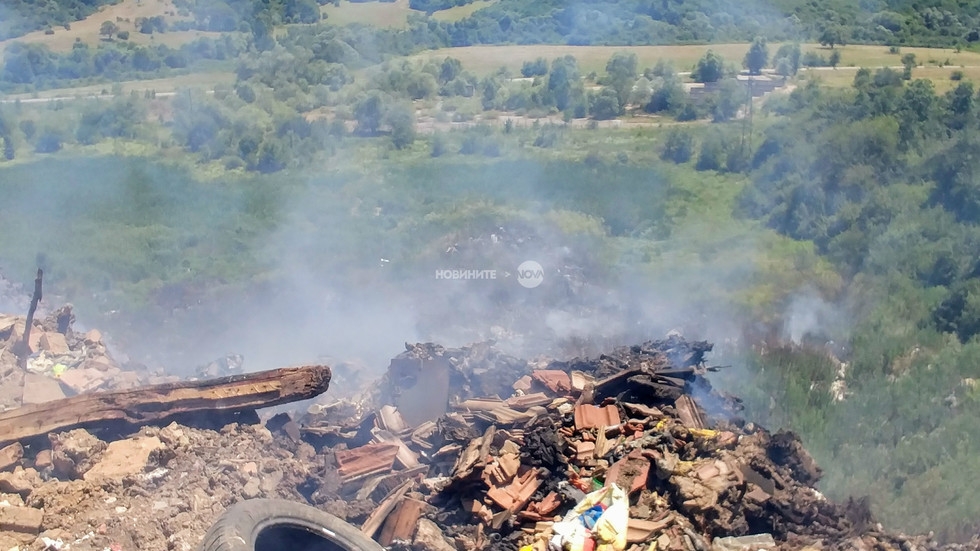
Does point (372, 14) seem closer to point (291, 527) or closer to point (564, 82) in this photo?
point (564, 82)

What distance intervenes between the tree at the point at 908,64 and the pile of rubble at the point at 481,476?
22005mm

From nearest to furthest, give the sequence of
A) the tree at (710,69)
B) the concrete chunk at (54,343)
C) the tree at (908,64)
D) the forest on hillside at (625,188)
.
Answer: the concrete chunk at (54,343) → the forest on hillside at (625,188) → the tree at (908,64) → the tree at (710,69)

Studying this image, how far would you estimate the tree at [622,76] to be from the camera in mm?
29609

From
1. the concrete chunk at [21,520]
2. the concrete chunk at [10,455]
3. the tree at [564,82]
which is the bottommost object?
the tree at [564,82]

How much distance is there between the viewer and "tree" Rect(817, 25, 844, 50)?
31.3 meters

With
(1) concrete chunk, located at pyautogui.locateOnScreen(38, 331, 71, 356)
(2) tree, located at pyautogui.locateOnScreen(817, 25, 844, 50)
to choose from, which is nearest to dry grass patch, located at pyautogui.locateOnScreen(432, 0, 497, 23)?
(2) tree, located at pyautogui.locateOnScreen(817, 25, 844, 50)

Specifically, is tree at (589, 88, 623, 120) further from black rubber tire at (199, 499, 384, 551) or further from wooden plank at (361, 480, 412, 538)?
black rubber tire at (199, 499, 384, 551)

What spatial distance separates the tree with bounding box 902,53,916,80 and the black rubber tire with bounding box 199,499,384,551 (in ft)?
86.0

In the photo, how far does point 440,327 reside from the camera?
1503 cm

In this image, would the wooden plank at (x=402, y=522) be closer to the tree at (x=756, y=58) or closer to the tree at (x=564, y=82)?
the tree at (x=564, y=82)

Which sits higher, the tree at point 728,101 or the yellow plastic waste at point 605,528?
the yellow plastic waste at point 605,528

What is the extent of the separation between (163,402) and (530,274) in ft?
29.0

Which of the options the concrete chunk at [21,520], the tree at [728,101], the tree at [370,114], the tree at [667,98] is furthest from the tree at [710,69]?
the concrete chunk at [21,520]

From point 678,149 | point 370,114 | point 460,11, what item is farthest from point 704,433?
point 460,11
